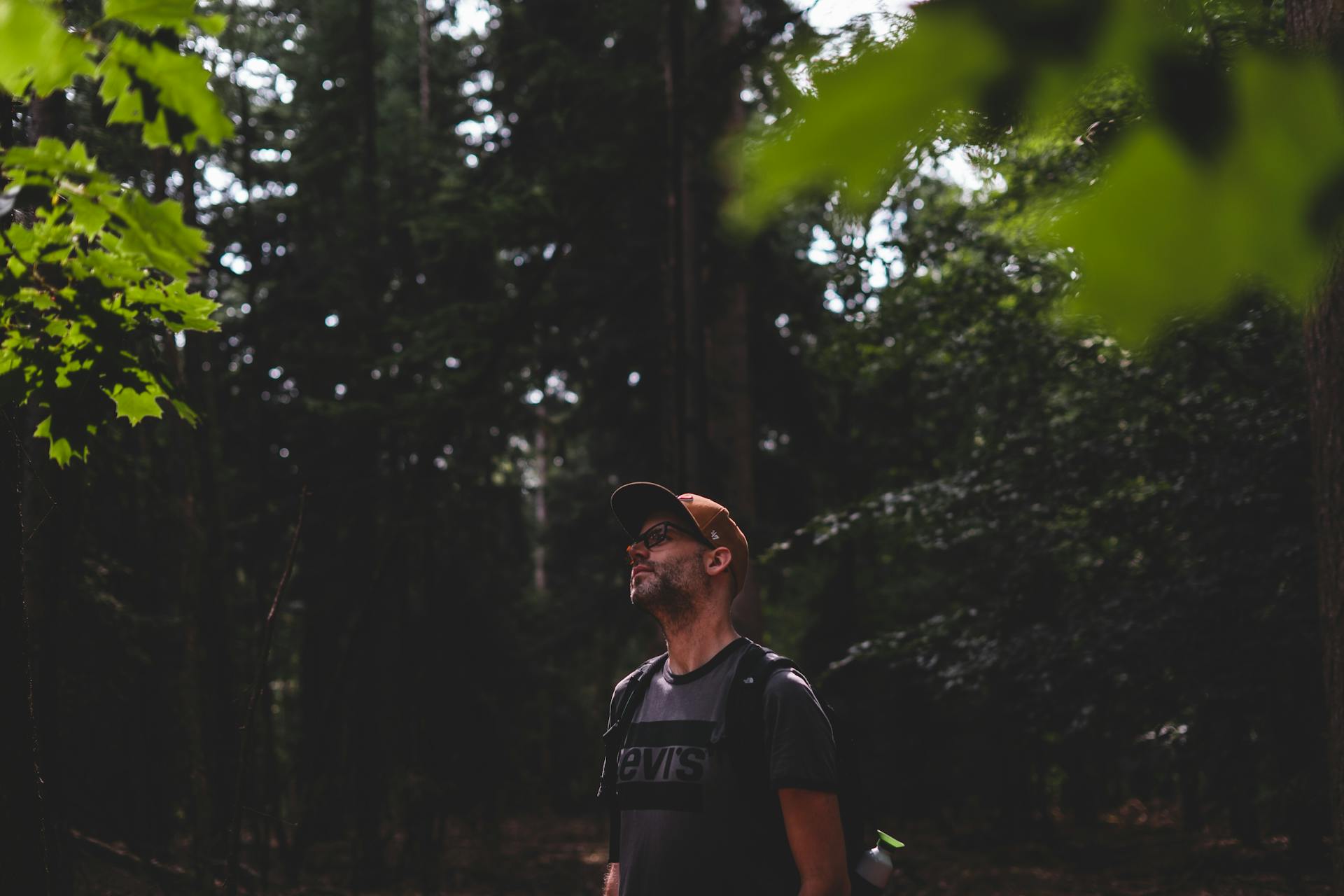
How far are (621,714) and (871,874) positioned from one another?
87cm

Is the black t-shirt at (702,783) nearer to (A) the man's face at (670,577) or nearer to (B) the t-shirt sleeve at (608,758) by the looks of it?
(B) the t-shirt sleeve at (608,758)

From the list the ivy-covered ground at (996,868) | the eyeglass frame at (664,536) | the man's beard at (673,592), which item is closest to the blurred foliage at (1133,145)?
the man's beard at (673,592)

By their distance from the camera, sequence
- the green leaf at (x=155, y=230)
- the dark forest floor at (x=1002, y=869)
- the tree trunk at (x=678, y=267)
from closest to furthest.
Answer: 1. the green leaf at (x=155, y=230)
2. the tree trunk at (x=678, y=267)
3. the dark forest floor at (x=1002, y=869)

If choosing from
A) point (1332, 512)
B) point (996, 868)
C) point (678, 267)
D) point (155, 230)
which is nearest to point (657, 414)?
point (678, 267)

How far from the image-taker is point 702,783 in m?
2.84

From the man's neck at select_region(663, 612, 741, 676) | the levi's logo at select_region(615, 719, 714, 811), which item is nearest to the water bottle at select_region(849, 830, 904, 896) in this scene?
the levi's logo at select_region(615, 719, 714, 811)

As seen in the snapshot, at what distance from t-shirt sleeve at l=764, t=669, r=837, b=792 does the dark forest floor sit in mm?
6177

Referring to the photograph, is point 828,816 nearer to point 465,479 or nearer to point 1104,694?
point 1104,694

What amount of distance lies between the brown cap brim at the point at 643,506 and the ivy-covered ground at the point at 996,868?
5.18 m

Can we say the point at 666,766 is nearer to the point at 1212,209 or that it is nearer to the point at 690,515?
the point at 690,515

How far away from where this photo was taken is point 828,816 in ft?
8.96

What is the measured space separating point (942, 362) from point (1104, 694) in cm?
346

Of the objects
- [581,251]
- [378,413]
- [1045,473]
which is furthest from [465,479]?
[1045,473]

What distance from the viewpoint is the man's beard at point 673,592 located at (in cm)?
→ 325
